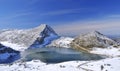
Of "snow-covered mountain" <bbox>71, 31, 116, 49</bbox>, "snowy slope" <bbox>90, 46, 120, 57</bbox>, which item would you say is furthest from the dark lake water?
"snow-covered mountain" <bbox>71, 31, 116, 49</bbox>

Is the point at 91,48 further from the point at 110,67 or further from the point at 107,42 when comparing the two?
the point at 110,67

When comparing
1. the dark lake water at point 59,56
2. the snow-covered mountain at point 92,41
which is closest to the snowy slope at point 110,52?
the dark lake water at point 59,56

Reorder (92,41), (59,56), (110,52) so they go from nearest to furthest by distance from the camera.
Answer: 1. (59,56)
2. (110,52)
3. (92,41)

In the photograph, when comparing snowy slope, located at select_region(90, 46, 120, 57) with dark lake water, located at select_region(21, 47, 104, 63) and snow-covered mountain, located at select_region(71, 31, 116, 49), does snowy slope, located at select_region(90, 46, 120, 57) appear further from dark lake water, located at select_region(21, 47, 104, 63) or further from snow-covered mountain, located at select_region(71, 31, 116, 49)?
snow-covered mountain, located at select_region(71, 31, 116, 49)

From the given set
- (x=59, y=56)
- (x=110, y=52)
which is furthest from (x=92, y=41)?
(x=59, y=56)

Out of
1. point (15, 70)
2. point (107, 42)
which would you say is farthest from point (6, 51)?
point (15, 70)

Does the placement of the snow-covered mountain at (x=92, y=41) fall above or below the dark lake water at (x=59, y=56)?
above

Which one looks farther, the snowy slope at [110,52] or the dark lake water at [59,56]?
the snowy slope at [110,52]

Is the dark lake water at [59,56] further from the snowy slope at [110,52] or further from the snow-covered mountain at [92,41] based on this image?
the snow-covered mountain at [92,41]

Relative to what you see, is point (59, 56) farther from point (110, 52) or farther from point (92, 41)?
point (92, 41)
